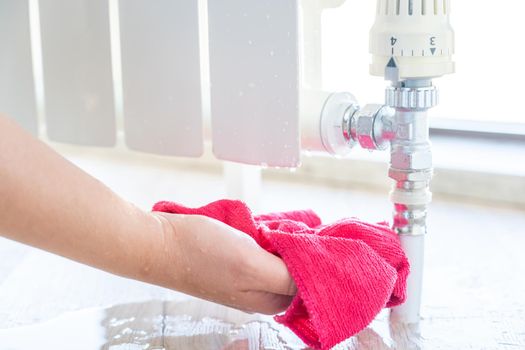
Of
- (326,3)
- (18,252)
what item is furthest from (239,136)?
(18,252)

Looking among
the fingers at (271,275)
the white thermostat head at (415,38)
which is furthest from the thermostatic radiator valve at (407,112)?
the fingers at (271,275)

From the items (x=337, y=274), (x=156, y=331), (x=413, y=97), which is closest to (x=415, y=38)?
(x=413, y=97)

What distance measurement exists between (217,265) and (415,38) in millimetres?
216

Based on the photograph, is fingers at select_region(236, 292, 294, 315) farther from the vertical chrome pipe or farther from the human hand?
the vertical chrome pipe

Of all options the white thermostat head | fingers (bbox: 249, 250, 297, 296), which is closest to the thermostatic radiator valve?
the white thermostat head

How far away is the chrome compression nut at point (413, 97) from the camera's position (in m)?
0.61

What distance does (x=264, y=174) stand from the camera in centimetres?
113

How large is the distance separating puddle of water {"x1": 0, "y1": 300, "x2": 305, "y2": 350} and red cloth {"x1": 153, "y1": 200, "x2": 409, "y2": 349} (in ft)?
0.19

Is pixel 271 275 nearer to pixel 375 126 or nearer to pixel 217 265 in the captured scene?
pixel 217 265

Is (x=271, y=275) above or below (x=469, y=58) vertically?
below

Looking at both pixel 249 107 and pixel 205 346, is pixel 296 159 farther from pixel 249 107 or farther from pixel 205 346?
pixel 205 346

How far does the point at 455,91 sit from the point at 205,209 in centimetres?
43

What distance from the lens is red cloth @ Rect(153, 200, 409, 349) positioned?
0.58m

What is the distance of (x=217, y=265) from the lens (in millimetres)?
578
